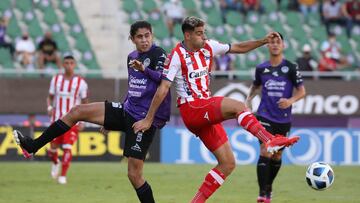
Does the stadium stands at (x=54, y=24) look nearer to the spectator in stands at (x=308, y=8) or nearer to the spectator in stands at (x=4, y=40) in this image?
the spectator in stands at (x=4, y=40)

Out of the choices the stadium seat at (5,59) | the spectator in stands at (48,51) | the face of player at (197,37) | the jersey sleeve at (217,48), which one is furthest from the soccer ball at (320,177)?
the stadium seat at (5,59)

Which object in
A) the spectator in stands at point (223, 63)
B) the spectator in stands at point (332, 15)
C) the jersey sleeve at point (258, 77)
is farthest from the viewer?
the spectator in stands at point (332, 15)

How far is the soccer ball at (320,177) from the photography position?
36.5 ft

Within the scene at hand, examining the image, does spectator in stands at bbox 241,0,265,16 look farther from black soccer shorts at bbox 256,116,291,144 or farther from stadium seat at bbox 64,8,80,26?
black soccer shorts at bbox 256,116,291,144

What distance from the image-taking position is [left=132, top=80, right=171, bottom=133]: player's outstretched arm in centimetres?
1002

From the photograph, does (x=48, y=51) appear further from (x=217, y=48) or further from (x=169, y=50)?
(x=217, y=48)

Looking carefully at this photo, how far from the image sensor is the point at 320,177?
1114 centimetres

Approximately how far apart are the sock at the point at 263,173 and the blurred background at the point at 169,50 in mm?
8430

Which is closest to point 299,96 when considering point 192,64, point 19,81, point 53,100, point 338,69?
point 192,64

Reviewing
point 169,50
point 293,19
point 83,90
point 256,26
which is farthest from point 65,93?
point 293,19

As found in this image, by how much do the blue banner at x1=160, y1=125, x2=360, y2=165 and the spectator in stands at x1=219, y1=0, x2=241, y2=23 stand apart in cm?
568

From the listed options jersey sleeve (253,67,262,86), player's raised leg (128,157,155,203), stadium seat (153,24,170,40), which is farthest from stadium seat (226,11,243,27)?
player's raised leg (128,157,155,203)

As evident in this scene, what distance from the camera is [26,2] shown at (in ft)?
83.6

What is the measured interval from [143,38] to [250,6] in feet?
53.2
